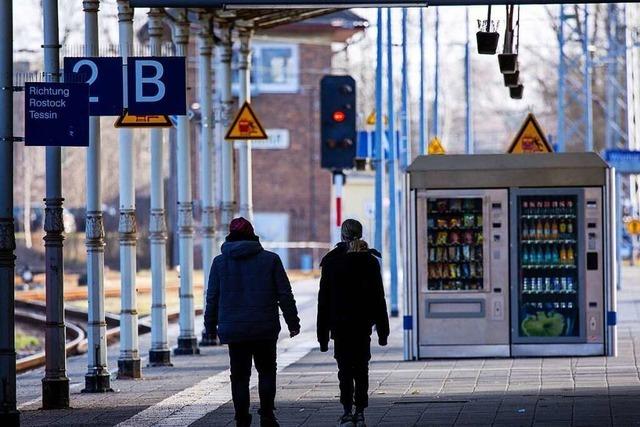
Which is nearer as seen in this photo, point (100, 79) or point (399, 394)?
point (100, 79)

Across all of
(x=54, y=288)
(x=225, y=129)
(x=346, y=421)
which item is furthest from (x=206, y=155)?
(x=346, y=421)

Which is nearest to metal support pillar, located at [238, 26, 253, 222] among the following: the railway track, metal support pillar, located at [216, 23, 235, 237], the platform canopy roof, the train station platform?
metal support pillar, located at [216, 23, 235, 237]

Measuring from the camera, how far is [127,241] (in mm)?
19969

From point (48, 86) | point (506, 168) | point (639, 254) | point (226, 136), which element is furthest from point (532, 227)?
point (639, 254)

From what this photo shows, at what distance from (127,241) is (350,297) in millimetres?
6049

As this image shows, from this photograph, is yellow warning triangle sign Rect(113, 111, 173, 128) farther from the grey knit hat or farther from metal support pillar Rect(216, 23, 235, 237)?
metal support pillar Rect(216, 23, 235, 237)

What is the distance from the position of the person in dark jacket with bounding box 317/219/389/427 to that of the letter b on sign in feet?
11.2

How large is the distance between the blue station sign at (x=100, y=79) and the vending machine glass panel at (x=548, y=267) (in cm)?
616

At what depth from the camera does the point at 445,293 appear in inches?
856

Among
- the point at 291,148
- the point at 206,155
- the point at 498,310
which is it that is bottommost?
the point at 498,310

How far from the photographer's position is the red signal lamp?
26.5 m

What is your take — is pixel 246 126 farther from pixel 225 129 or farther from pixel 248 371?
pixel 248 371

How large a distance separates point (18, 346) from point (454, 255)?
47.3ft

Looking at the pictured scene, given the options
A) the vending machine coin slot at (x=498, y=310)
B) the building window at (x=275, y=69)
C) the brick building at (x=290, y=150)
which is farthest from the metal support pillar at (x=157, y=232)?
the building window at (x=275, y=69)
